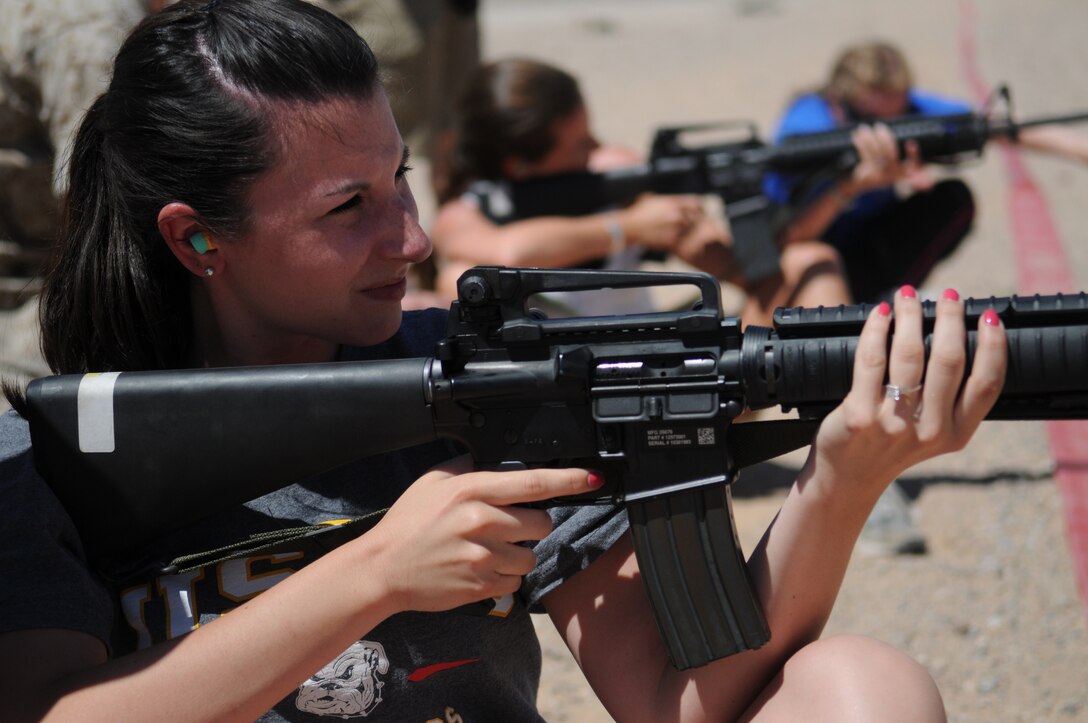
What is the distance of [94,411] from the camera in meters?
1.57

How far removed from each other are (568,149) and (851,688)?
10.3 ft

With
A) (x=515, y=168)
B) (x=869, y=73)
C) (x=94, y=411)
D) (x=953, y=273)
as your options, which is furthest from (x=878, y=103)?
(x=94, y=411)

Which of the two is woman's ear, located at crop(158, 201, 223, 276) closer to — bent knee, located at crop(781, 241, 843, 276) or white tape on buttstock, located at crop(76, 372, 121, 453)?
white tape on buttstock, located at crop(76, 372, 121, 453)

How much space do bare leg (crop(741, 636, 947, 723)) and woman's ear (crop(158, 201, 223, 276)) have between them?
930mm

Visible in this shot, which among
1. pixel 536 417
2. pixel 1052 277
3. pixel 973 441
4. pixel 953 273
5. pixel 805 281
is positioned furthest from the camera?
pixel 953 273

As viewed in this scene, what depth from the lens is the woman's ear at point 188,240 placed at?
5.42 ft

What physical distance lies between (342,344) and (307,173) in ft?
0.84

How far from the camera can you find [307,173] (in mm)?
1605

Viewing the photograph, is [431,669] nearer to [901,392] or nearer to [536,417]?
[536,417]

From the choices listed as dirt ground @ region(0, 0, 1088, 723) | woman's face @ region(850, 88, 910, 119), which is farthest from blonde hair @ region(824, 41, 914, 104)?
dirt ground @ region(0, 0, 1088, 723)

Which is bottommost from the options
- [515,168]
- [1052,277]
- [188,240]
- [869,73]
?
[1052,277]

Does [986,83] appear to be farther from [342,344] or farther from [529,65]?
[342,344]

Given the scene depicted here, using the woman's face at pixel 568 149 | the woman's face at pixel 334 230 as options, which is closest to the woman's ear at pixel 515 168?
the woman's face at pixel 568 149

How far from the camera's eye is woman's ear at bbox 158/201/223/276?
1.65m
